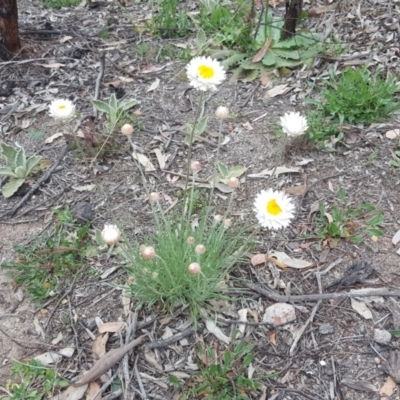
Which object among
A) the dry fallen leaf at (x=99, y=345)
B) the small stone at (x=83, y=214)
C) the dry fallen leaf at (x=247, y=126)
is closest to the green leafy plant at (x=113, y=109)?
the small stone at (x=83, y=214)

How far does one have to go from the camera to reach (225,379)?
5.62 ft

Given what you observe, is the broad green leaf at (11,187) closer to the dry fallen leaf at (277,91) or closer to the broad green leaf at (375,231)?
the dry fallen leaf at (277,91)

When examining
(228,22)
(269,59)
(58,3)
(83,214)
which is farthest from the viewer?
(58,3)

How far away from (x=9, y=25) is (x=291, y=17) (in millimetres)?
1858

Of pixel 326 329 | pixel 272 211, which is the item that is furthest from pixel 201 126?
pixel 326 329

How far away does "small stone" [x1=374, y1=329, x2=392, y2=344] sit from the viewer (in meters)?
1.88

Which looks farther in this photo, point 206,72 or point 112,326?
point 112,326

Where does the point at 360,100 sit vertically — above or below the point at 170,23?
above

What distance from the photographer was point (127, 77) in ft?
10.9

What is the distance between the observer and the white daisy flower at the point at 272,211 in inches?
63.9

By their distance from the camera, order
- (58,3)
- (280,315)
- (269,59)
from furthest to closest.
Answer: (58,3) < (269,59) < (280,315)

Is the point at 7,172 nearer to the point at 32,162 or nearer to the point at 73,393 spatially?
the point at 32,162

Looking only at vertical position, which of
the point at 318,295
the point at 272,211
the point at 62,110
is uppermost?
the point at 62,110

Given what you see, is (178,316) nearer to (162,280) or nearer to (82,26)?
(162,280)
